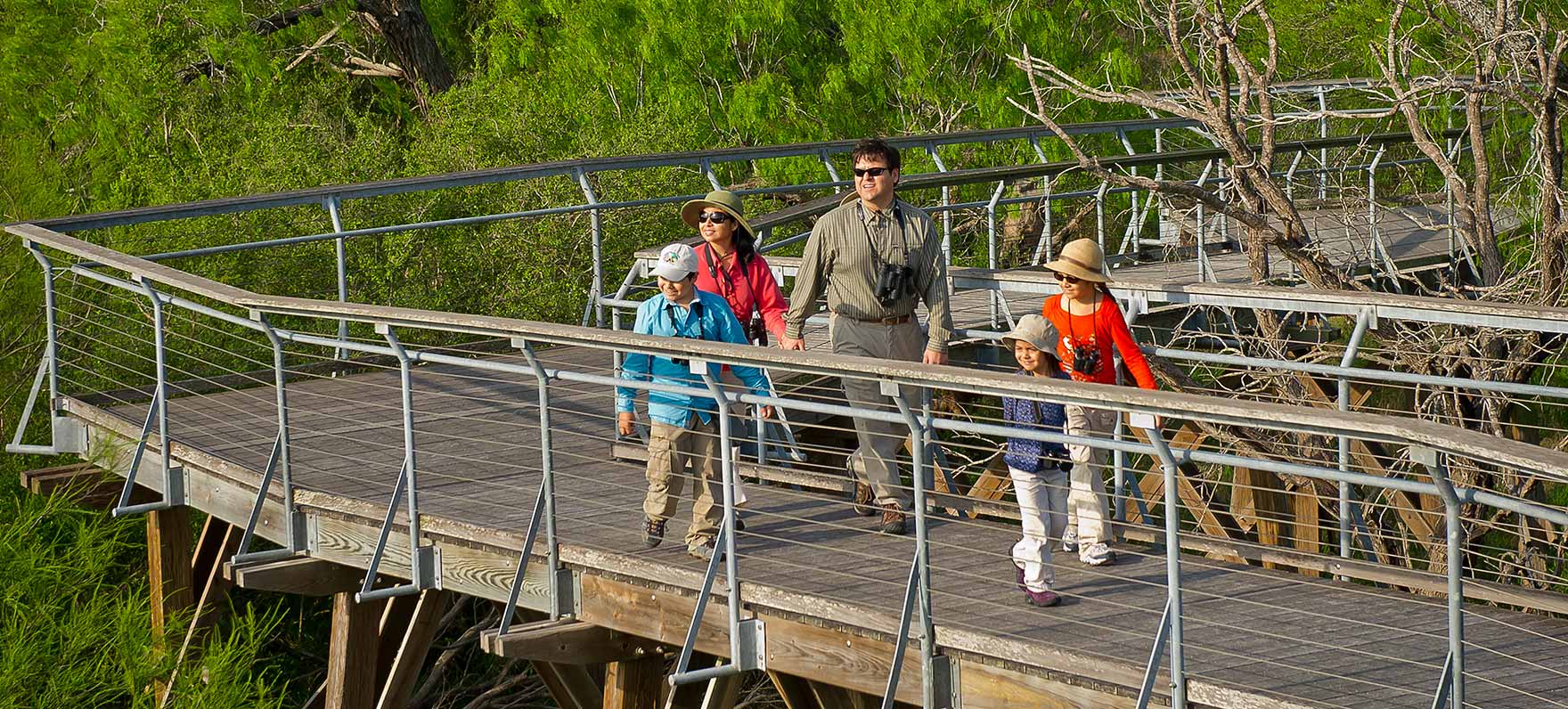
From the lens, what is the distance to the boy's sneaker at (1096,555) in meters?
6.74

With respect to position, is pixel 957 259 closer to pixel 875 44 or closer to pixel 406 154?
pixel 875 44

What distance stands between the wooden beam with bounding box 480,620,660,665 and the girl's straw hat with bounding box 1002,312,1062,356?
1831 mm

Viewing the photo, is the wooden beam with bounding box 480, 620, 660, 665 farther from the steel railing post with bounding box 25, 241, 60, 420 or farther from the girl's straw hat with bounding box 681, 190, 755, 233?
the steel railing post with bounding box 25, 241, 60, 420

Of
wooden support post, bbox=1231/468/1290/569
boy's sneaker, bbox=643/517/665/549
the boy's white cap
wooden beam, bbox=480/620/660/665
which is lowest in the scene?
wooden support post, bbox=1231/468/1290/569

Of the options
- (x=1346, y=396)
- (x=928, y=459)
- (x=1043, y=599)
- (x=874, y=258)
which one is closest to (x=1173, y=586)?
(x=1043, y=599)

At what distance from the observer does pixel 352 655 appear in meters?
9.07

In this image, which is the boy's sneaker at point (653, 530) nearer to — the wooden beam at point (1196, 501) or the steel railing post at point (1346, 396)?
the steel railing post at point (1346, 396)

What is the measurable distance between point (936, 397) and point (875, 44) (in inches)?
394

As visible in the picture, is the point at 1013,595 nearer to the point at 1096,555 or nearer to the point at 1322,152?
the point at 1096,555

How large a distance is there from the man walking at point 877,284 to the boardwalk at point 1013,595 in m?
0.35

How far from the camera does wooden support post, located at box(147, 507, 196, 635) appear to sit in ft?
32.1

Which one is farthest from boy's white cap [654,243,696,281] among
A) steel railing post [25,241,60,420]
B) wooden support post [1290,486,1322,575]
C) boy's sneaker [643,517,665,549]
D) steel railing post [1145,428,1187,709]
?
wooden support post [1290,486,1322,575]

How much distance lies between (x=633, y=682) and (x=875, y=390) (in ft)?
4.79

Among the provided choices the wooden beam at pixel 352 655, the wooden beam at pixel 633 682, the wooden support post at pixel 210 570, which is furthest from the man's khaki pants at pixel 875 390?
the wooden support post at pixel 210 570
